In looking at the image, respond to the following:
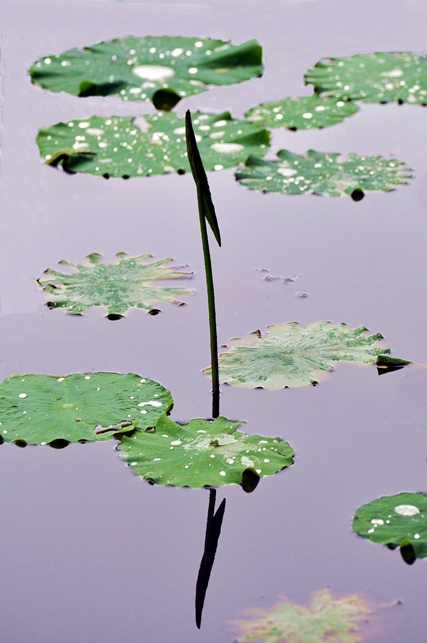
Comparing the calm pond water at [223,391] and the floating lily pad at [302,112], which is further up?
the floating lily pad at [302,112]

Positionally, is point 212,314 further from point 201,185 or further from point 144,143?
Answer: point 144,143

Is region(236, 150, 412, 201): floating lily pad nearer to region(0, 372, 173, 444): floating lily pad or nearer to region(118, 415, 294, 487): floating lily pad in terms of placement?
region(0, 372, 173, 444): floating lily pad

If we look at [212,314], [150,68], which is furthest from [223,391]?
[150,68]

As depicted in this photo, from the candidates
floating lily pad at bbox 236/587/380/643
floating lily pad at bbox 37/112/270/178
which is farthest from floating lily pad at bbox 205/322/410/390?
floating lily pad at bbox 37/112/270/178

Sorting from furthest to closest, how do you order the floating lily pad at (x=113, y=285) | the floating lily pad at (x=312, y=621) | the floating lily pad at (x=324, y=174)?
the floating lily pad at (x=324, y=174) → the floating lily pad at (x=113, y=285) → the floating lily pad at (x=312, y=621)

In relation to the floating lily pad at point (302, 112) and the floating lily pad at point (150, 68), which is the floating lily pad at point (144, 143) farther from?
the floating lily pad at point (150, 68)

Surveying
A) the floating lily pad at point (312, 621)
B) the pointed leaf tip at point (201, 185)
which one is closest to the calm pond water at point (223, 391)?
the floating lily pad at point (312, 621)
